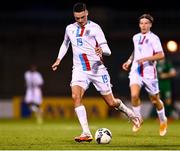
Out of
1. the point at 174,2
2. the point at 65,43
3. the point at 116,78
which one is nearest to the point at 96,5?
the point at 174,2

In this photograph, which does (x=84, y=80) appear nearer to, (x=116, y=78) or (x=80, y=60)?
(x=80, y=60)

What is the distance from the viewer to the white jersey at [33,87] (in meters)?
25.3

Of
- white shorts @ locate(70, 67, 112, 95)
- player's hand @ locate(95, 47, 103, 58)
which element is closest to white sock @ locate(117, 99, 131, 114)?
white shorts @ locate(70, 67, 112, 95)

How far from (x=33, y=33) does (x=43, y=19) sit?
282 centimetres

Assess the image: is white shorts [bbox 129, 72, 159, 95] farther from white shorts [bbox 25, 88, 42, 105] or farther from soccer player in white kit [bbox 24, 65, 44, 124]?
white shorts [bbox 25, 88, 42, 105]

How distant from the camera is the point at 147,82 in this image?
14492 millimetres

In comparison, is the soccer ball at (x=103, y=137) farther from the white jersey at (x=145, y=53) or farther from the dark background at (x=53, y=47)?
the dark background at (x=53, y=47)

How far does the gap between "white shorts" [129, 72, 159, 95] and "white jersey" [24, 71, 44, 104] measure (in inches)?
427

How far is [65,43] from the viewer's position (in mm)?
12602

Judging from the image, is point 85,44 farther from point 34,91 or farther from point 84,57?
point 34,91

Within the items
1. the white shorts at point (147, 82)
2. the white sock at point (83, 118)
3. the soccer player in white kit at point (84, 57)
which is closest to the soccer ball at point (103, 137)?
the white sock at point (83, 118)

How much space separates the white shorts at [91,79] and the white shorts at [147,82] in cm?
213

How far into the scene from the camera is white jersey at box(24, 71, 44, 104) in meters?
25.3

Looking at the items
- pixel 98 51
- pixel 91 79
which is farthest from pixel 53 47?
pixel 98 51
